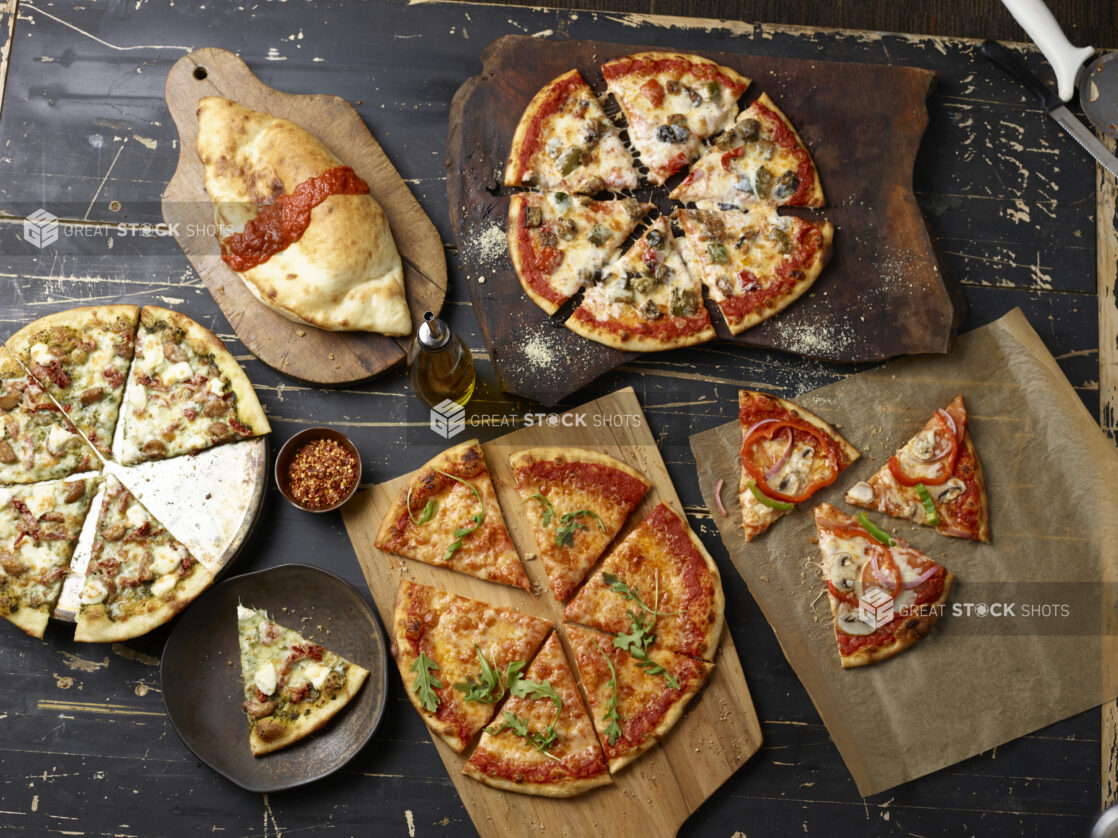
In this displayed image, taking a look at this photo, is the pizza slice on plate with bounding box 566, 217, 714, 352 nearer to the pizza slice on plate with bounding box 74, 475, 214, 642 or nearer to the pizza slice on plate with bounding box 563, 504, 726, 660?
the pizza slice on plate with bounding box 563, 504, 726, 660

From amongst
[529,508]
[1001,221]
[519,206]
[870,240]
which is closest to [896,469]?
[870,240]

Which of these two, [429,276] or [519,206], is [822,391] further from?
[429,276]

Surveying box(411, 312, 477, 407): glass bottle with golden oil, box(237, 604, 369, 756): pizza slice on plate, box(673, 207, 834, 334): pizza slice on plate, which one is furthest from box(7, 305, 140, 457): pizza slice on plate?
box(673, 207, 834, 334): pizza slice on plate

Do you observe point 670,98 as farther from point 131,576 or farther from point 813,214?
point 131,576

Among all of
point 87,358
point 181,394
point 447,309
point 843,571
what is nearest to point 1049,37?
point 843,571

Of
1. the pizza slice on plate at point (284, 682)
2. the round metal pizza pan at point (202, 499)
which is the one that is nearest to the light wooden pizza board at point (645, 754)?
the pizza slice on plate at point (284, 682)

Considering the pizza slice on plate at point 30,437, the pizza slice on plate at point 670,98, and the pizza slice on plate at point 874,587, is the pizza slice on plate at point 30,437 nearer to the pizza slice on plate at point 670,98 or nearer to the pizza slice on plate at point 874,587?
the pizza slice on plate at point 670,98

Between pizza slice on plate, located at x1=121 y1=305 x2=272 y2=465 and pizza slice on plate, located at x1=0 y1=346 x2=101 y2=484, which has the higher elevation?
pizza slice on plate, located at x1=121 y1=305 x2=272 y2=465
